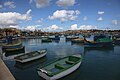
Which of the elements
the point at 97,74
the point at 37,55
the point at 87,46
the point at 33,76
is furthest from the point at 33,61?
the point at 87,46

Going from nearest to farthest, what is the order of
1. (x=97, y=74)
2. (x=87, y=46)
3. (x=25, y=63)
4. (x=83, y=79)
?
(x=83, y=79)
(x=97, y=74)
(x=25, y=63)
(x=87, y=46)

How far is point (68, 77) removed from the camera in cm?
1817

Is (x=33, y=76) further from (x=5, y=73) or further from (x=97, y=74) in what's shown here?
(x=97, y=74)

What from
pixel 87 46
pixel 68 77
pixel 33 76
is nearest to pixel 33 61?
pixel 33 76

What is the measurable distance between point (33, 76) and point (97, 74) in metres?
8.52

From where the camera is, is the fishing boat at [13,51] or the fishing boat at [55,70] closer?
the fishing boat at [55,70]

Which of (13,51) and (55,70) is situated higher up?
(55,70)

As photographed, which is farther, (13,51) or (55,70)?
(13,51)

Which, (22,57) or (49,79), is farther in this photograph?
(22,57)

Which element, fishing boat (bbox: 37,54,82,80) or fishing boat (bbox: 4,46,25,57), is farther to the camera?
fishing boat (bbox: 4,46,25,57)

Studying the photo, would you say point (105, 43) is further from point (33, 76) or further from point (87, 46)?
point (33, 76)

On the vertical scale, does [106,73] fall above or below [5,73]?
below

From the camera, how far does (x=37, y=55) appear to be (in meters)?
28.1

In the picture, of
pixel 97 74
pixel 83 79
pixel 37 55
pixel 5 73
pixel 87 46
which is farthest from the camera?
pixel 87 46
